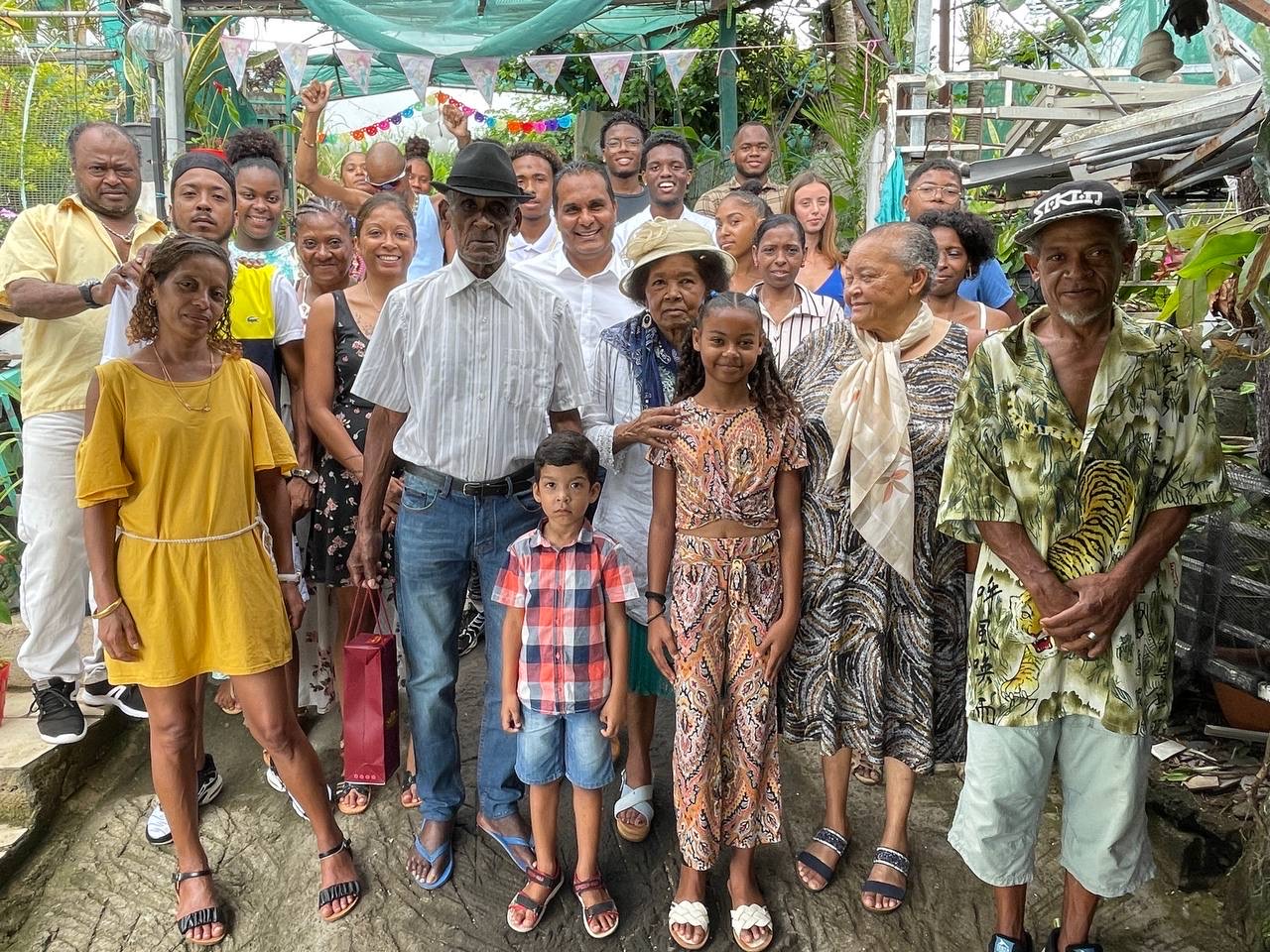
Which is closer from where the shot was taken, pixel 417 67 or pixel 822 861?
pixel 822 861

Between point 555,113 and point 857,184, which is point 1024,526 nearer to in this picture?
point 857,184

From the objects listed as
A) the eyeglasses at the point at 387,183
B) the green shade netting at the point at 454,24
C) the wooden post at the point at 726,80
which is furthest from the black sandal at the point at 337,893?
the wooden post at the point at 726,80

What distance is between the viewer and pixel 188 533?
9.05 ft

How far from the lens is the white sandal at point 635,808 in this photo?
320 cm

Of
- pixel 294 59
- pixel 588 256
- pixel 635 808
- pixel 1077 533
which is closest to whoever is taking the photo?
pixel 1077 533

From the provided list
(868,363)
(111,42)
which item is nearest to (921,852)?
(868,363)

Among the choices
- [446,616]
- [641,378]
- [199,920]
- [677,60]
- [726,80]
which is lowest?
[199,920]

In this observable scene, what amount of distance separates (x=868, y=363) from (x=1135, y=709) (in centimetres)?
114

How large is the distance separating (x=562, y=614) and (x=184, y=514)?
1183mm

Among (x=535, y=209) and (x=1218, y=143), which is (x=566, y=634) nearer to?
(x=535, y=209)

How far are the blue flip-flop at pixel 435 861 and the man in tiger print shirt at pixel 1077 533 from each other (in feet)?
5.49

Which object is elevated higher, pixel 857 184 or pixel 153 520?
pixel 857 184

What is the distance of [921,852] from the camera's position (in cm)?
309

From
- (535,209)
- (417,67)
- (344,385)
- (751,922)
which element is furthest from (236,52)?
(751,922)
